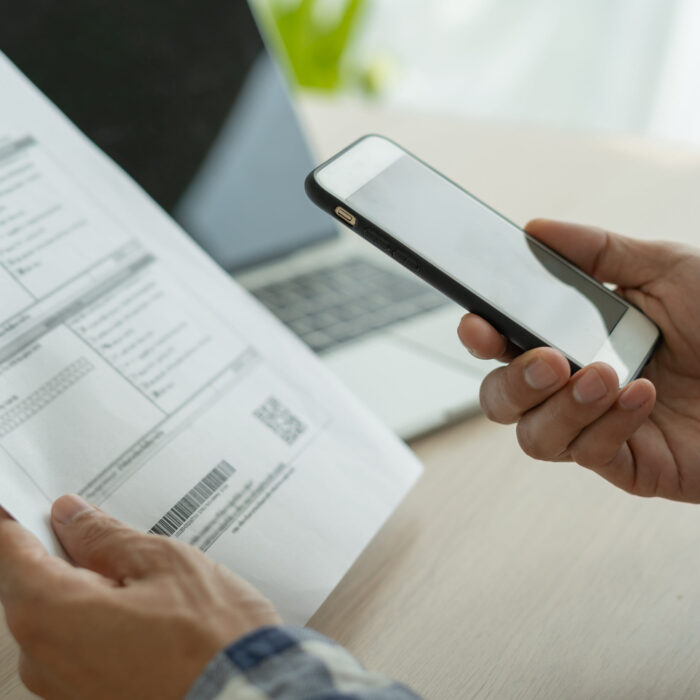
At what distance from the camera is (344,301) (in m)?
0.66

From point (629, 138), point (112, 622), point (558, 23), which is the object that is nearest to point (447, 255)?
point (112, 622)

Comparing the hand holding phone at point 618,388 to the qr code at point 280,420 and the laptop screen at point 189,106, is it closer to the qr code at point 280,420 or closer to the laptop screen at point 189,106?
the qr code at point 280,420

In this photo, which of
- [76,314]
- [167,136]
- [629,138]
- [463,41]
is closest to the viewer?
[76,314]

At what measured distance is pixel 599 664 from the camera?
1.29 ft

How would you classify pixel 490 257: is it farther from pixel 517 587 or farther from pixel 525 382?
pixel 517 587

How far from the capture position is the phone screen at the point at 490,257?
0.45 meters

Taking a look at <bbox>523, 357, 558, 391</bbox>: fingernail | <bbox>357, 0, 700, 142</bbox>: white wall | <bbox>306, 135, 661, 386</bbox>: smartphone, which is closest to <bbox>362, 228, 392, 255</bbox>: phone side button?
<bbox>306, 135, 661, 386</bbox>: smartphone

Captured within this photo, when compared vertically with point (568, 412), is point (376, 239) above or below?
above

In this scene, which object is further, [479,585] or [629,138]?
[629,138]

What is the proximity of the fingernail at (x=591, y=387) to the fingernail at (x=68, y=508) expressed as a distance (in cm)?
26

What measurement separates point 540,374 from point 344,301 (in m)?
0.27

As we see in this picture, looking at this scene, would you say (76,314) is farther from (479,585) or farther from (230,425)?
(479,585)

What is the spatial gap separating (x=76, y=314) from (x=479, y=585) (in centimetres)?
27

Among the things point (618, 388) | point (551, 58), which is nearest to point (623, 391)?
point (618, 388)
